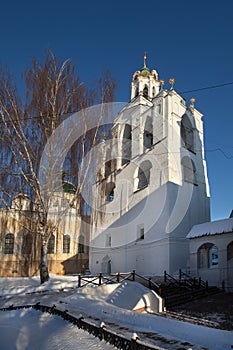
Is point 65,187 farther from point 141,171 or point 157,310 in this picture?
point 141,171

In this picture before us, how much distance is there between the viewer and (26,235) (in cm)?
3334

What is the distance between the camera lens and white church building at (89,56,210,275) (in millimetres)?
22469

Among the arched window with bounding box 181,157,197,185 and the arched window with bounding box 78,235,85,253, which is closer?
the arched window with bounding box 181,157,197,185

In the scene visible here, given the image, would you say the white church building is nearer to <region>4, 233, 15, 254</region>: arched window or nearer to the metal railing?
<region>4, 233, 15, 254</region>: arched window

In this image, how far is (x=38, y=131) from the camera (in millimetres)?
16094

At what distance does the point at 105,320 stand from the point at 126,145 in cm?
2400

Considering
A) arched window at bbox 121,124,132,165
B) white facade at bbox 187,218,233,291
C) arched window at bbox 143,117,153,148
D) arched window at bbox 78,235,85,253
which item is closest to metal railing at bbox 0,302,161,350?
white facade at bbox 187,218,233,291

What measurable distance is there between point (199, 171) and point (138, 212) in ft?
21.8

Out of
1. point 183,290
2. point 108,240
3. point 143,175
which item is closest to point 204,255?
point 183,290

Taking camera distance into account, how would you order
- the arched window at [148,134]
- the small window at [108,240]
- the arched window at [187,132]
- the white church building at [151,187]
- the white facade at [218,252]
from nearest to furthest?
the white facade at [218,252] → the white church building at [151,187] → the arched window at [187,132] → the arched window at [148,134] → the small window at [108,240]

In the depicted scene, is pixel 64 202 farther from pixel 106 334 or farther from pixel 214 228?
pixel 106 334

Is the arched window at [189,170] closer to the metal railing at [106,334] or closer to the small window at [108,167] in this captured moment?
the small window at [108,167]

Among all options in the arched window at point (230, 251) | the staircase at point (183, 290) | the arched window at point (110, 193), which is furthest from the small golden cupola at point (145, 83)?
the staircase at point (183, 290)

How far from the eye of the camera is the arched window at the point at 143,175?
27.1m
